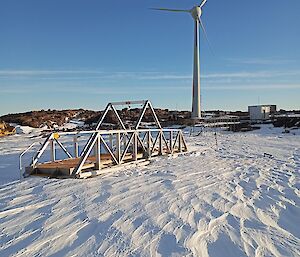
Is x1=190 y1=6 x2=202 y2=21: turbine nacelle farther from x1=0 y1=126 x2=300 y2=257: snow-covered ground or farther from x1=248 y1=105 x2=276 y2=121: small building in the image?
x1=0 y1=126 x2=300 y2=257: snow-covered ground

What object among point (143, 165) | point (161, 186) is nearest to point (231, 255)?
point (161, 186)

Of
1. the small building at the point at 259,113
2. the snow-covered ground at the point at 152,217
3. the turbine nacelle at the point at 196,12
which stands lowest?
the snow-covered ground at the point at 152,217

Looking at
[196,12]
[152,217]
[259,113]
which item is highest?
[196,12]

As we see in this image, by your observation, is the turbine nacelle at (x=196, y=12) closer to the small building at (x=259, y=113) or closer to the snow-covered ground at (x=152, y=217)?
the small building at (x=259, y=113)

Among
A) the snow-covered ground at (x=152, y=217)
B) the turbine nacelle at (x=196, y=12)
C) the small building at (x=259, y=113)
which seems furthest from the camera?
the small building at (x=259, y=113)

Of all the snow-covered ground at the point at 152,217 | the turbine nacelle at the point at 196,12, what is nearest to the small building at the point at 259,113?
the turbine nacelle at the point at 196,12

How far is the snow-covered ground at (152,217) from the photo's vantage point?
→ 11.0ft

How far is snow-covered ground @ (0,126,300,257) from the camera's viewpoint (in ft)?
11.0

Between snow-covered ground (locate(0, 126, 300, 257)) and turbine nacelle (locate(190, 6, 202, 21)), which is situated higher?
turbine nacelle (locate(190, 6, 202, 21))

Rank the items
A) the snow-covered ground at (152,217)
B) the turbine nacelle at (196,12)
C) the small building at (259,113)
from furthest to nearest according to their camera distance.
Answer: the small building at (259,113) < the turbine nacelle at (196,12) < the snow-covered ground at (152,217)

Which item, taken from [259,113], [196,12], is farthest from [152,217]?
[259,113]

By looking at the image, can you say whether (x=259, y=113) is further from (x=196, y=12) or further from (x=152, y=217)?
(x=152, y=217)

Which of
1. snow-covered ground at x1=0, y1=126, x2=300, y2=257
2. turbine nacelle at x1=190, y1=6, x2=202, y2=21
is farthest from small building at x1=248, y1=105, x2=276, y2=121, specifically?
snow-covered ground at x1=0, y1=126, x2=300, y2=257

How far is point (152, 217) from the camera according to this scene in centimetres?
429
